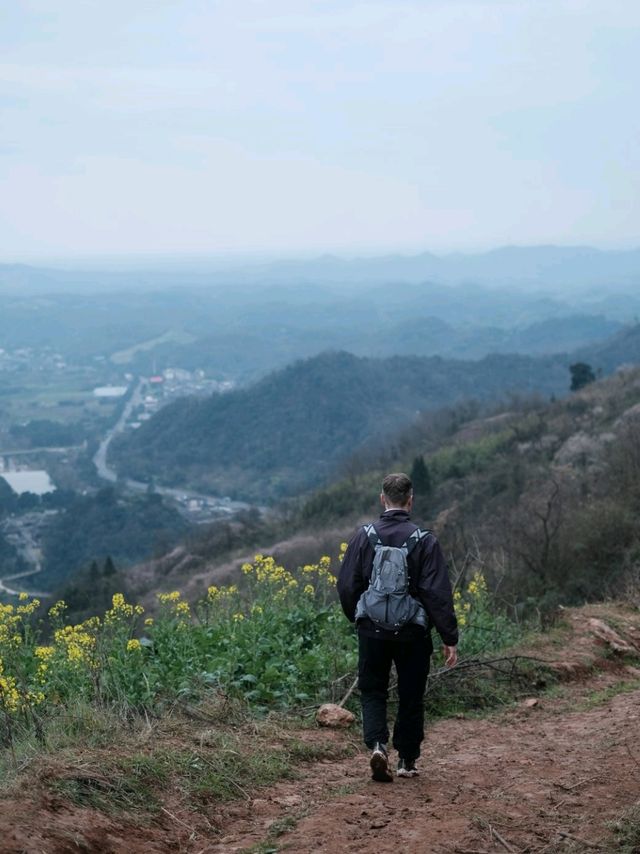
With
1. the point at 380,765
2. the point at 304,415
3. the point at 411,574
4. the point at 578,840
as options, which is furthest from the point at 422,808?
the point at 304,415

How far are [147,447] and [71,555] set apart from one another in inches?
1312

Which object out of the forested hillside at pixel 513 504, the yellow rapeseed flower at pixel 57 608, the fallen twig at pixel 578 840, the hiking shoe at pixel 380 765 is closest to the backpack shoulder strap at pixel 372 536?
the hiking shoe at pixel 380 765

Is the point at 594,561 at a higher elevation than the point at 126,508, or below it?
higher

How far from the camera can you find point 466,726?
6109mm

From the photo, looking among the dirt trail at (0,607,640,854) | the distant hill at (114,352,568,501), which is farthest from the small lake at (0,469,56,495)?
the dirt trail at (0,607,640,854)

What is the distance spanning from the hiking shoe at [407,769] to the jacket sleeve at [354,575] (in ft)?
2.51

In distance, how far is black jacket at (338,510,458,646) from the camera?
4.64m

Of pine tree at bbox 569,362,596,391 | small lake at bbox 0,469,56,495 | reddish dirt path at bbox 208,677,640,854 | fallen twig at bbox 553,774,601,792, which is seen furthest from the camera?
small lake at bbox 0,469,56,495

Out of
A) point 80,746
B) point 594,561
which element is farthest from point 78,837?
point 594,561

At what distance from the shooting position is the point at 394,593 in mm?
4672

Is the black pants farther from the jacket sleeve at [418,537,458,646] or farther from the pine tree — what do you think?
the pine tree

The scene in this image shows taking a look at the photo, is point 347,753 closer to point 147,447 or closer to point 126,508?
point 126,508

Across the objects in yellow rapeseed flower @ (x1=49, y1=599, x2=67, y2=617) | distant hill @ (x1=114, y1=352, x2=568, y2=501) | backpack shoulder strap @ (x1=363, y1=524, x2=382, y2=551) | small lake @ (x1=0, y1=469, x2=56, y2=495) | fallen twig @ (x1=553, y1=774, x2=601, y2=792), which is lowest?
small lake @ (x1=0, y1=469, x2=56, y2=495)

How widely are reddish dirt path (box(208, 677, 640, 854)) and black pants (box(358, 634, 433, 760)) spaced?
0.21m
